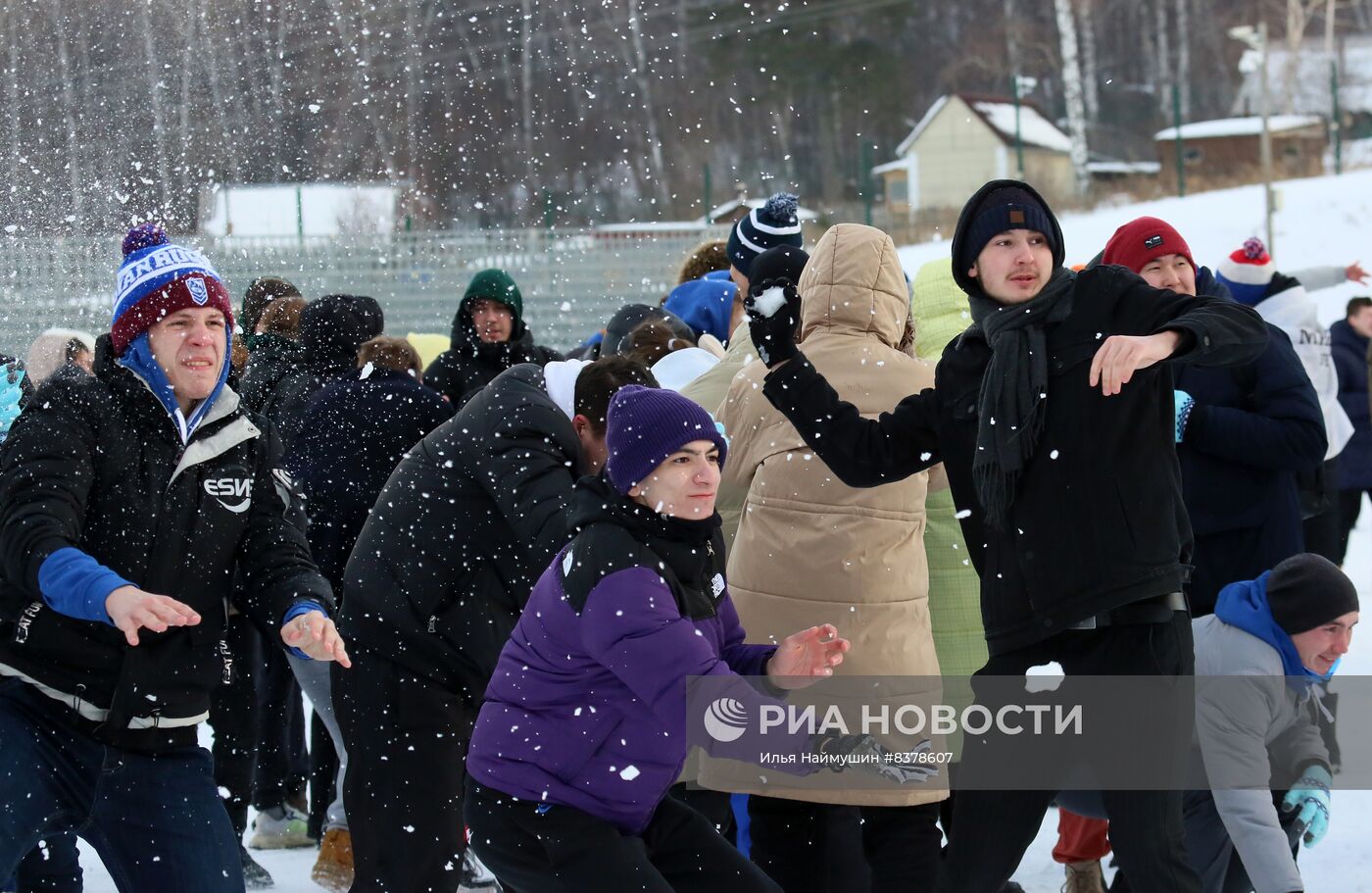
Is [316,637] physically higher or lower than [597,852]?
higher

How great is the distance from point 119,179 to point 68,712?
21.8 ft

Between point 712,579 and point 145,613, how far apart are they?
1049 millimetres

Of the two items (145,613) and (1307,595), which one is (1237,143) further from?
(145,613)

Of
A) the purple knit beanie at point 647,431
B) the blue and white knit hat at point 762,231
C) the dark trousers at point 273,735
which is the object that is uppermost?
the blue and white knit hat at point 762,231

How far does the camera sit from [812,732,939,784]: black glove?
2.93 meters

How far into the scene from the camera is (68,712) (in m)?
3.15

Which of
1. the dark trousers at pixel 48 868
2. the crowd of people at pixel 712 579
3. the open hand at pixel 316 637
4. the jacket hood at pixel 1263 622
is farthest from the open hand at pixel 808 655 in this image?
the dark trousers at pixel 48 868

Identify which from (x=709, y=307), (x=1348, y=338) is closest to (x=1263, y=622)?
(x=709, y=307)

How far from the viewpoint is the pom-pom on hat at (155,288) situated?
3.20 meters

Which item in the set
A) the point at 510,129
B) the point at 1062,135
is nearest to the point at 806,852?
the point at 510,129

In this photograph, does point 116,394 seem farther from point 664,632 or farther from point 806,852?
point 806,852

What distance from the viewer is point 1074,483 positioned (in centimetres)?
311

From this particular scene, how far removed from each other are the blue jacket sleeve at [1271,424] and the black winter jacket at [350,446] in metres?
2.49

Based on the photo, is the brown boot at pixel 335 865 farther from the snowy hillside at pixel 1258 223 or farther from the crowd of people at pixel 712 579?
the snowy hillside at pixel 1258 223
